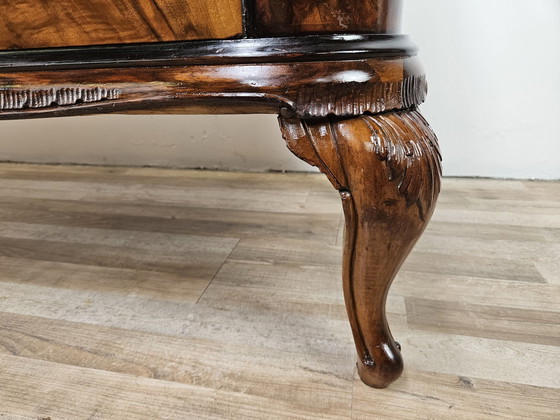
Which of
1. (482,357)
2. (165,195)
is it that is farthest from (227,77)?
(165,195)

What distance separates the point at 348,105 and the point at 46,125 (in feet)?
4.97

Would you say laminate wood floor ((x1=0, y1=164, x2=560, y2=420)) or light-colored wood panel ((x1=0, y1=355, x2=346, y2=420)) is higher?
light-colored wood panel ((x1=0, y1=355, x2=346, y2=420))

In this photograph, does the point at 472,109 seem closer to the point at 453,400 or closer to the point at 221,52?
the point at 453,400

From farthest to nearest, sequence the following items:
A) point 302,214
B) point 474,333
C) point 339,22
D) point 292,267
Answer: point 302,214, point 292,267, point 474,333, point 339,22

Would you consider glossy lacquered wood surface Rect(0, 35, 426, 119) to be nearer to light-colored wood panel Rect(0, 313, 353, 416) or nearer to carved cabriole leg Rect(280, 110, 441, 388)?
carved cabriole leg Rect(280, 110, 441, 388)

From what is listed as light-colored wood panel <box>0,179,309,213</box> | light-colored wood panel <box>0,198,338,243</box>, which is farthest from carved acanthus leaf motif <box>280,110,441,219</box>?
light-colored wood panel <box>0,179,309,213</box>

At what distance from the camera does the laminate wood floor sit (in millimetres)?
575

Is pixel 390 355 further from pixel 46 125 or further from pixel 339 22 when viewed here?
pixel 46 125

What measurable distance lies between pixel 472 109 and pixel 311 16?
110 cm

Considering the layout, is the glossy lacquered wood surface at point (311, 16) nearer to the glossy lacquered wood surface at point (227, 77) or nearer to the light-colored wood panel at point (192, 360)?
the glossy lacquered wood surface at point (227, 77)

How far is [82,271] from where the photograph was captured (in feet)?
2.96

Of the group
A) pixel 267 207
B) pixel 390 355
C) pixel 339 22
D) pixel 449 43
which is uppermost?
pixel 339 22

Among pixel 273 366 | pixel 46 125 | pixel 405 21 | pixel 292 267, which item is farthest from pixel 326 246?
pixel 46 125

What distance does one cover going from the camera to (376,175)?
0.45 metres
